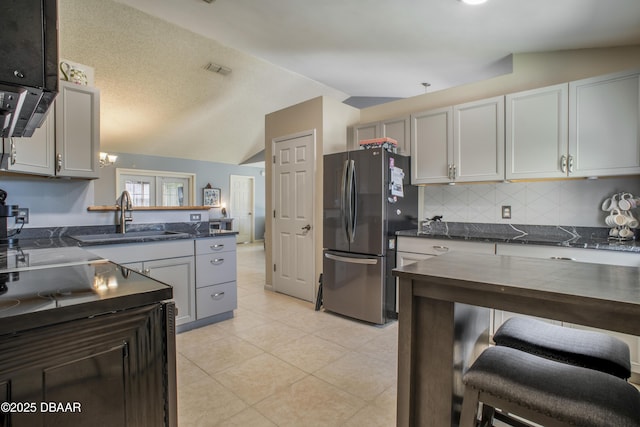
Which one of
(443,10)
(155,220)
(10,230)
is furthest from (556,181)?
(10,230)

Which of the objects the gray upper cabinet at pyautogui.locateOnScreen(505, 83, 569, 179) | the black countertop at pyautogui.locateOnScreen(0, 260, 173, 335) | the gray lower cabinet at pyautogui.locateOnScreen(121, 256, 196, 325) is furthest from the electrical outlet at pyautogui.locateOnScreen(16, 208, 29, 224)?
the gray upper cabinet at pyautogui.locateOnScreen(505, 83, 569, 179)

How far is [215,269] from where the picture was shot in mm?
2998

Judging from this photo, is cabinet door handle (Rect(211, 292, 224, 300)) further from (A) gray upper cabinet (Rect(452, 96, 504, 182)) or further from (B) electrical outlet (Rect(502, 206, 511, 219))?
(B) electrical outlet (Rect(502, 206, 511, 219))

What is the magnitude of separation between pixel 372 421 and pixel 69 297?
152cm

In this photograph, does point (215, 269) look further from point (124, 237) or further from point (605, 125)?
point (605, 125)

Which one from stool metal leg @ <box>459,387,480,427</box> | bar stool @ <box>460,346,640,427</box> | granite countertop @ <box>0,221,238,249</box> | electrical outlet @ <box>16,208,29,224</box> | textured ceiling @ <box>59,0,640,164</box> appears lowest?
stool metal leg @ <box>459,387,480,427</box>

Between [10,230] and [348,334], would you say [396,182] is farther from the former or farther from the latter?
[10,230]

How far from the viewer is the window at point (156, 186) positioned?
25.1 ft

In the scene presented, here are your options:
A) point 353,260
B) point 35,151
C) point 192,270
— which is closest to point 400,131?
point 353,260

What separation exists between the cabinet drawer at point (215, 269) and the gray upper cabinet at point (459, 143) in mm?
1999

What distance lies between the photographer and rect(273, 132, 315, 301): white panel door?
3.70 metres

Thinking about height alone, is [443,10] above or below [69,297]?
above

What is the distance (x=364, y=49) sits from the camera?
3.21m

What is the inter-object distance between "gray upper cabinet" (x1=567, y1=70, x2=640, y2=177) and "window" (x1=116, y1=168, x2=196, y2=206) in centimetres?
808
